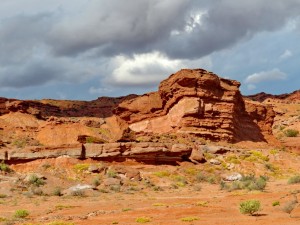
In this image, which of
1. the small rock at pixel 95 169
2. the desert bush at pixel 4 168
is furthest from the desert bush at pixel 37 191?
the desert bush at pixel 4 168

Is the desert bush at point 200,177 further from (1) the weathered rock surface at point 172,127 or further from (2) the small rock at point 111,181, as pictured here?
(2) the small rock at point 111,181

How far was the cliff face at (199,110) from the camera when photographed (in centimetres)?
4672

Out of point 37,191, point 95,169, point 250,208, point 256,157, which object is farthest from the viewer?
point 256,157

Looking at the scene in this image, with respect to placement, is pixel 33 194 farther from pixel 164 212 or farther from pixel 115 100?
pixel 115 100

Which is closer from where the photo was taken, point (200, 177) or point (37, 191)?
point (37, 191)

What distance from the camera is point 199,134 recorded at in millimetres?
45750

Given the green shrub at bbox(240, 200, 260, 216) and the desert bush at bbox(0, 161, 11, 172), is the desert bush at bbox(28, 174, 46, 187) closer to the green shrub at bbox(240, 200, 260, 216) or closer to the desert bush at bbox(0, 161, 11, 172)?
the desert bush at bbox(0, 161, 11, 172)

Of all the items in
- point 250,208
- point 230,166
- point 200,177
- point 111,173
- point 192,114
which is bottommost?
point 200,177

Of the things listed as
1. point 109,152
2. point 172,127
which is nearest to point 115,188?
point 109,152

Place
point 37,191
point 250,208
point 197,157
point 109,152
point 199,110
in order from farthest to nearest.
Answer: point 199,110, point 197,157, point 109,152, point 37,191, point 250,208

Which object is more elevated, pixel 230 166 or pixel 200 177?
pixel 230 166

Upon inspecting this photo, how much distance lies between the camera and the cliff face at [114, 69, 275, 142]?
153ft

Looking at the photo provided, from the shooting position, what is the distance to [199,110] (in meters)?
46.6

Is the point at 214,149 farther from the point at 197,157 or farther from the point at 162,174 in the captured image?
the point at 162,174
